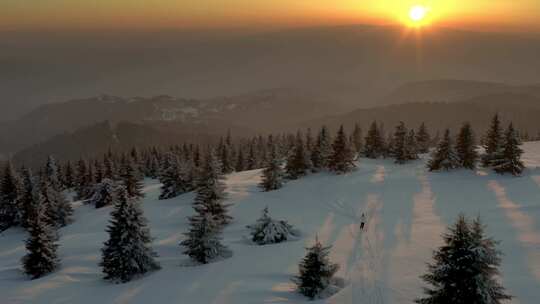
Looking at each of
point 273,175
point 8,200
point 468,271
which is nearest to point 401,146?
point 273,175

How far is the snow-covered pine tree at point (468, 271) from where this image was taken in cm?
1262

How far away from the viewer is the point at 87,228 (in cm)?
4478

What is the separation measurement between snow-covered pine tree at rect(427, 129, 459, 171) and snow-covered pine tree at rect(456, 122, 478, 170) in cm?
79

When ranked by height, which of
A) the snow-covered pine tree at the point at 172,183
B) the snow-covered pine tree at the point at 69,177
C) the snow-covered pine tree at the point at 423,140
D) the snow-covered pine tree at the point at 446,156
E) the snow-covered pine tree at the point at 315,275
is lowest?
the snow-covered pine tree at the point at 315,275

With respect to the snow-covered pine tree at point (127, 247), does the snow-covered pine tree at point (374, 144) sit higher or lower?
higher

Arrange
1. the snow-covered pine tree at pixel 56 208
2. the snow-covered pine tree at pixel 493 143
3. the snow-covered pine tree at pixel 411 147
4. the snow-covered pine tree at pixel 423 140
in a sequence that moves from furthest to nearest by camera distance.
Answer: the snow-covered pine tree at pixel 423 140 → the snow-covered pine tree at pixel 411 147 → the snow-covered pine tree at pixel 56 208 → the snow-covered pine tree at pixel 493 143

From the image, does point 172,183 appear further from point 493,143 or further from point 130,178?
point 493,143

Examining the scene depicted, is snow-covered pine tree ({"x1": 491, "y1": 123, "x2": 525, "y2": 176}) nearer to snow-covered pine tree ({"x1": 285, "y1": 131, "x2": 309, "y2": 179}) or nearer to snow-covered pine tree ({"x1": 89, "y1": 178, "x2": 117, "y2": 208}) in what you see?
snow-covered pine tree ({"x1": 285, "y1": 131, "x2": 309, "y2": 179})

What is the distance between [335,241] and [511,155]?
90.8 feet

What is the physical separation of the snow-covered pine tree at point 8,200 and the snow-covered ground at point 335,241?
170 inches

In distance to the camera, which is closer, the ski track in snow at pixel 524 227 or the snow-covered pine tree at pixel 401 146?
the ski track in snow at pixel 524 227

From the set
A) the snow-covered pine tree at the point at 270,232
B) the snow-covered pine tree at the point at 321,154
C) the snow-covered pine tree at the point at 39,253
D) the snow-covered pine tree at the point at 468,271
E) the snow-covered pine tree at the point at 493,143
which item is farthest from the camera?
the snow-covered pine tree at the point at 321,154

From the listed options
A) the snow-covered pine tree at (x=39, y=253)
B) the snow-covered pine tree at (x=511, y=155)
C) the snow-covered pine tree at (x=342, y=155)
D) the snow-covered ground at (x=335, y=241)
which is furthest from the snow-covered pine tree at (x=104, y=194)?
the snow-covered pine tree at (x=511, y=155)

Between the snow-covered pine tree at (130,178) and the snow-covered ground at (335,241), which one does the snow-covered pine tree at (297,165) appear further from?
the snow-covered pine tree at (130,178)
